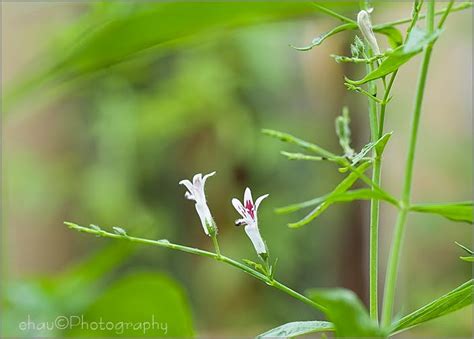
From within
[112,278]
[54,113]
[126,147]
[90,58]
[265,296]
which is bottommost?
[90,58]

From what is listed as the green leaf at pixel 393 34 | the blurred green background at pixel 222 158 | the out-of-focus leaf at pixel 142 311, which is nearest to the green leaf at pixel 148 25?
the out-of-focus leaf at pixel 142 311

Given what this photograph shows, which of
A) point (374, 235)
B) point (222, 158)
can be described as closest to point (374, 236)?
point (374, 235)

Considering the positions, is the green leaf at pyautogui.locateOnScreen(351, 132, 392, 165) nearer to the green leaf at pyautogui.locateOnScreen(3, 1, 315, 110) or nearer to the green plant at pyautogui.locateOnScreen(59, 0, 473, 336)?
the green plant at pyautogui.locateOnScreen(59, 0, 473, 336)

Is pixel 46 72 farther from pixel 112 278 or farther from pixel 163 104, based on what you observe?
pixel 112 278

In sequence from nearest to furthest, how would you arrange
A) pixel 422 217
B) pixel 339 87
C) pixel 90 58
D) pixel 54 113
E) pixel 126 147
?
pixel 90 58, pixel 339 87, pixel 422 217, pixel 126 147, pixel 54 113

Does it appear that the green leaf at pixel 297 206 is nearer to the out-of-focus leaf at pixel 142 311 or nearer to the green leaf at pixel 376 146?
the green leaf at pixel 376 146

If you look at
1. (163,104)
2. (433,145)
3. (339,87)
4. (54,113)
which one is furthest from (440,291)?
(54,113)

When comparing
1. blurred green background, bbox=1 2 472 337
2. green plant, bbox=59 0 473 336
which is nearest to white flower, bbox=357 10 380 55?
green plant, bbox=59 0 473 336
